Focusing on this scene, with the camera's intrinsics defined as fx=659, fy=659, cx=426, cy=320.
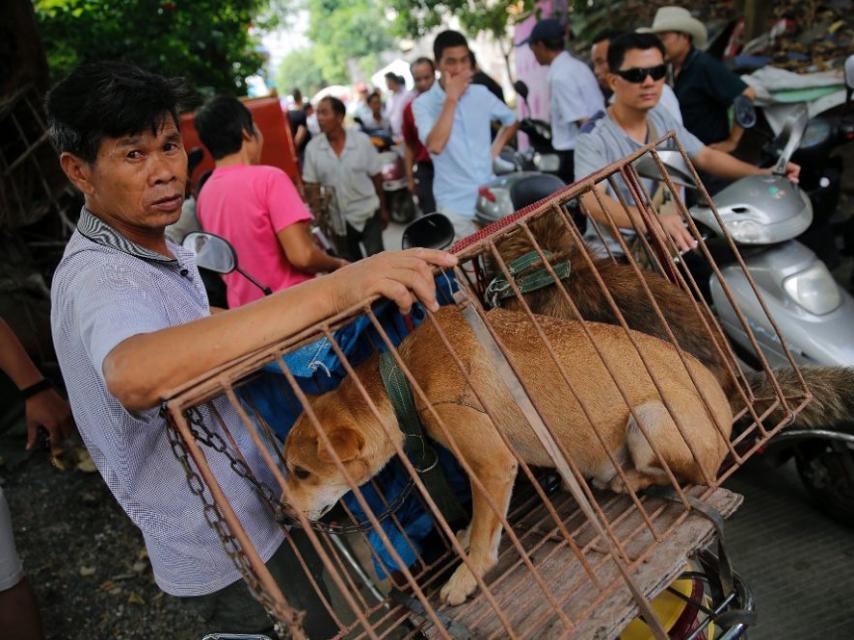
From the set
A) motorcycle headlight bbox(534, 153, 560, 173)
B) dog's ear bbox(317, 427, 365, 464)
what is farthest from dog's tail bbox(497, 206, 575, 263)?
motorcycle headlight bbox(534, 153, 560, 173)

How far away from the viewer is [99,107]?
158cm

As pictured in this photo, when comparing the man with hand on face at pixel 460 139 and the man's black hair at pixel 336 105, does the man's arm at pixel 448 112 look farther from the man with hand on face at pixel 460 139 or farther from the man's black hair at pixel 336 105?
the man's black hair at pixel 336 105

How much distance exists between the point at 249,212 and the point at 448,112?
2166 millimetres

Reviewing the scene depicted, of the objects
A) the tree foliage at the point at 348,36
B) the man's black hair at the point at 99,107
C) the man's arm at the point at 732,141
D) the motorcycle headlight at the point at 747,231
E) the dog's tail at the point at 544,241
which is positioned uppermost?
the tree foliage at the point at 348,36

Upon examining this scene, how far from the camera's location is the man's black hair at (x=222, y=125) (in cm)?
350

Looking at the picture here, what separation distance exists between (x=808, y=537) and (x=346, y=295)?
9.61ft

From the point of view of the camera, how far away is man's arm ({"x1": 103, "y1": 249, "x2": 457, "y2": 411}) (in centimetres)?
122

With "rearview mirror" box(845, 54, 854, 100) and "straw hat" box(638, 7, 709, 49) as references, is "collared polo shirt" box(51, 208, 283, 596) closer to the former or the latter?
"rearview mirror" box(845, 54, 854, 100)

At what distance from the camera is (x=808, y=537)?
10.4 feet

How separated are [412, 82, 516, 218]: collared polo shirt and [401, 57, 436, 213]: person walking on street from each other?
1895 mm

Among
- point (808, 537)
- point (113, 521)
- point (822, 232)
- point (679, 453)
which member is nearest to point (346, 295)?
point (679, 453)

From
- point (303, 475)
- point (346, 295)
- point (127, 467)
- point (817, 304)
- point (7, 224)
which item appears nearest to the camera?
point (346, 295)

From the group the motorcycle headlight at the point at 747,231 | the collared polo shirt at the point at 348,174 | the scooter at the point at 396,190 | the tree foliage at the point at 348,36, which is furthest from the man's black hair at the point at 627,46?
the tree foliage at the point at 348,36

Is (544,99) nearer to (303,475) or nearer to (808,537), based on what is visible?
(808,537)
